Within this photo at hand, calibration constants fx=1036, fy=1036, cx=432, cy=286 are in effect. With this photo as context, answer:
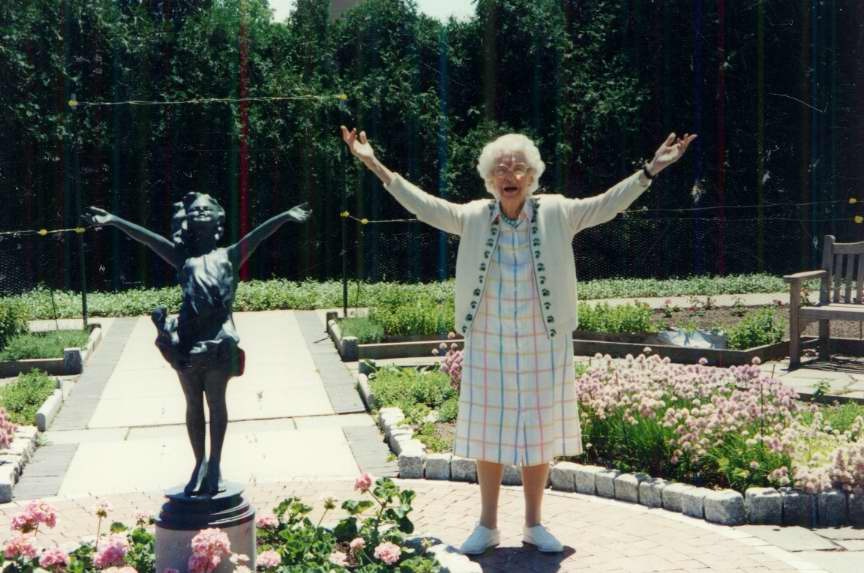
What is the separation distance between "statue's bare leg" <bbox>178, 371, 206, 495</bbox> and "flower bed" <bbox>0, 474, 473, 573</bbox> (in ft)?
1.00

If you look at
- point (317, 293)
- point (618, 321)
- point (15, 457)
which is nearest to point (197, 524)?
point (15, 457)

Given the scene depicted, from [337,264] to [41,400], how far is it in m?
11.7

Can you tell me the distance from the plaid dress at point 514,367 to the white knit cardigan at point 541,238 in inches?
1.6

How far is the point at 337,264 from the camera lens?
2036 centimetres

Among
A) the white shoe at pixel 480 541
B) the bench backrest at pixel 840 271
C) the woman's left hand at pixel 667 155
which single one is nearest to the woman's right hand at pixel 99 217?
the white shoe at pixel 480 541

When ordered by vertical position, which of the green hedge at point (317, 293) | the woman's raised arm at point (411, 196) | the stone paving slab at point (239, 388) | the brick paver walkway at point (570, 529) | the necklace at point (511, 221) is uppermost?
the woman's raised arm at point (411, 196)

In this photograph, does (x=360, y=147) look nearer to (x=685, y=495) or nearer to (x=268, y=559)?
(x=268, y=559)

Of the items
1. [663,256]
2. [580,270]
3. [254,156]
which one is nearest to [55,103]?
[254,156]

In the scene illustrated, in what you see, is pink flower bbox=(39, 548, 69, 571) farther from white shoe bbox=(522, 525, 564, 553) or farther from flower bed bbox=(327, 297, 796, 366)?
flower bed bbox=(327, 297, 796, 366)

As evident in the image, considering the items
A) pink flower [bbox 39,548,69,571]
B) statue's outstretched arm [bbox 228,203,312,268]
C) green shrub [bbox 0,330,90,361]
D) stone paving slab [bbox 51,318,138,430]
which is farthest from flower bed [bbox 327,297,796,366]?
pink flower [bbox 39,548,69,571]

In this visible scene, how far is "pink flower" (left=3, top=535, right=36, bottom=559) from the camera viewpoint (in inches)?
163

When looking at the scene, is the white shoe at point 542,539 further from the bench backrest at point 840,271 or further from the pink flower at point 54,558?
the bench backrest at point 840,271

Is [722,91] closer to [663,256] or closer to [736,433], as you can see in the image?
[663,256]

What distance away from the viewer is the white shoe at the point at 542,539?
500 centimetres
